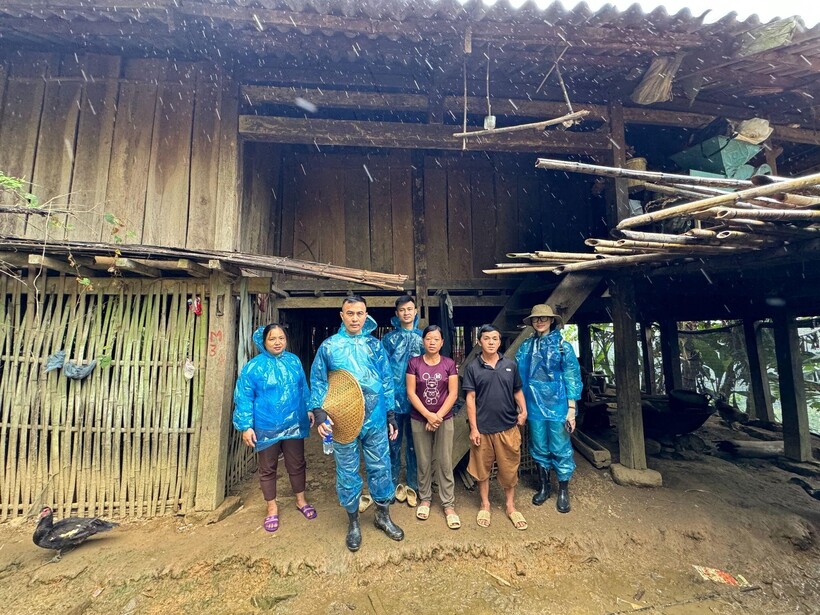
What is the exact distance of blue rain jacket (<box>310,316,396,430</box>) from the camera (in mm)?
3438

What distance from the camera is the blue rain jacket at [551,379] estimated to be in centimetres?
415

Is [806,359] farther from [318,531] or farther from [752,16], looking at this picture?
[318,531]

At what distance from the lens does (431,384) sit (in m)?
3.74

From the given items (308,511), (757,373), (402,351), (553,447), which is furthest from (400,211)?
(757,373)

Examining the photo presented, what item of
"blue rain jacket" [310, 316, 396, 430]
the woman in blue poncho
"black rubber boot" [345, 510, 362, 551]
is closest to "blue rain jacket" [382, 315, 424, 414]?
"blue rain jacket" [310, 316, 396, 430]

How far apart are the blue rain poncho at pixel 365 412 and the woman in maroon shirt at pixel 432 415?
1.06ft

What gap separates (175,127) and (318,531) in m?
4.63

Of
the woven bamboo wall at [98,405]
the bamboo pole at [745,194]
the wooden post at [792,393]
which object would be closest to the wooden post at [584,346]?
the wooden post at [792,393]

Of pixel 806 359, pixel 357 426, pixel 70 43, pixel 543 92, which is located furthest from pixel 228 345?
pixel 806 359

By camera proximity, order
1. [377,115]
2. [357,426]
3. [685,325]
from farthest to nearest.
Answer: [685,325]
[377,115]
[357,426]

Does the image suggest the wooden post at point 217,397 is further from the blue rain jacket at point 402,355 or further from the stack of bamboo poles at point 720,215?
the stack of bamboo poles at point 720,215

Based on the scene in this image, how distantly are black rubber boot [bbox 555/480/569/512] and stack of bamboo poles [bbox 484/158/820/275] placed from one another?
242 cm

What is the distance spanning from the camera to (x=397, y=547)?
3.38m

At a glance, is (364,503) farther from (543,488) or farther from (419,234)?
(419,234)
